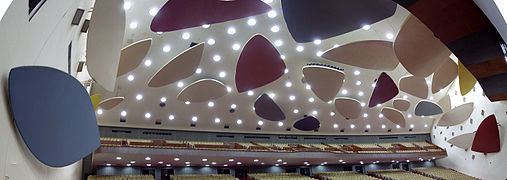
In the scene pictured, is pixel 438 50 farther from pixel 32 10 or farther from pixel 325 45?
pixel 32 10

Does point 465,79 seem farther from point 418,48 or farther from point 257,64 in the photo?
point 257,64

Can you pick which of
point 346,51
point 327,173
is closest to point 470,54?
point 346,51

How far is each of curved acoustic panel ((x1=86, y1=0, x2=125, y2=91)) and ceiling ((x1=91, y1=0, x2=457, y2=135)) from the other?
14.3 ft

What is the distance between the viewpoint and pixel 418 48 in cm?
1065

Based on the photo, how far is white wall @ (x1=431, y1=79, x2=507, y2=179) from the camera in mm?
20219

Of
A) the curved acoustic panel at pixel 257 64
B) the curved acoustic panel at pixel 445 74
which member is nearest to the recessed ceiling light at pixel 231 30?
the curved acoustic panel at pixel 257 64

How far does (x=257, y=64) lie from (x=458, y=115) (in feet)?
54.6

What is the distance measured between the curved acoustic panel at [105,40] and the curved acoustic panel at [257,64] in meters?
5.60

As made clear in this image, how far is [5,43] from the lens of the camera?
418 cm

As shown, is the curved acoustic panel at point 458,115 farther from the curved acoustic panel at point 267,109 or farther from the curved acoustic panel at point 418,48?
the curved acoustic panel at point 418,48

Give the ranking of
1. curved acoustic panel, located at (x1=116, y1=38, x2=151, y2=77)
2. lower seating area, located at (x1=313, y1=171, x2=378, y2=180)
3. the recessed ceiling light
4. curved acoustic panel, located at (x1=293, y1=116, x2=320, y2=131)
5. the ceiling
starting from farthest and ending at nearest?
lower seating area, located at (x1=313, y1=171, x2=378, y2=180) < curved acoustic panel, located at (x1=293, y1=116, x2=320, y2=131) < the recessed ceiling light < the ceiling < curved acoustic panel, located at (x1=116, y1=38, x2=151, y2=77)

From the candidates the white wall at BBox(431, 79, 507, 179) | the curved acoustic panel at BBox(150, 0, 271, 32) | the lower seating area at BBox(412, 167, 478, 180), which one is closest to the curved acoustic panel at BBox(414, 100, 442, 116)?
the white wall at BBox(431, 79, 507, 179)

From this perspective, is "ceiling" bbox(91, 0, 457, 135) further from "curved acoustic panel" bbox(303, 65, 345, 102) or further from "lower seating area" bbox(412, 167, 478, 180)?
"lower seating area" bbox(412, 167, 478, 180)

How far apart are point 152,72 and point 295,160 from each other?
11.6 m
